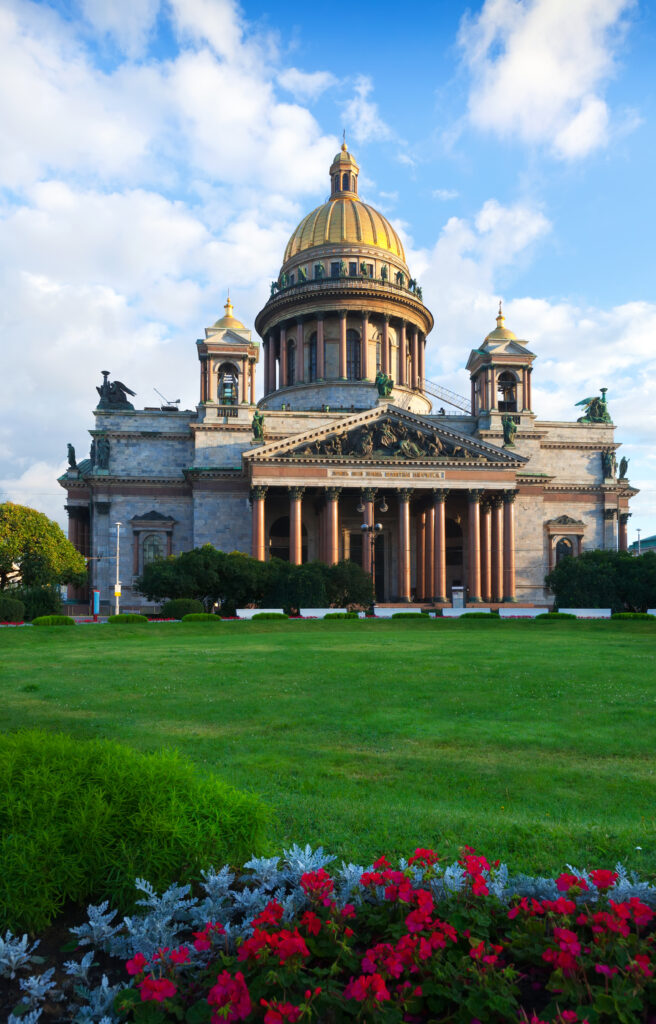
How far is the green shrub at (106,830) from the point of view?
16.6 ft

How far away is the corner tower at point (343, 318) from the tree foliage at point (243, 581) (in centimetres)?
2750

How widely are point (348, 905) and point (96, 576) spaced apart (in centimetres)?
6211

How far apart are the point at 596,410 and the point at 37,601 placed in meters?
55.7

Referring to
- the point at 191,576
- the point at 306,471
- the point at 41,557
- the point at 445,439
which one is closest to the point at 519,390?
the point at 445,439

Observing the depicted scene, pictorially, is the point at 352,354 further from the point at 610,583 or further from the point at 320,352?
the point at 610,583

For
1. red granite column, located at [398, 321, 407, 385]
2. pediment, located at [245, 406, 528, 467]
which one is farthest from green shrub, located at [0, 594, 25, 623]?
red granite column, located at [398, 321, 407, 385]

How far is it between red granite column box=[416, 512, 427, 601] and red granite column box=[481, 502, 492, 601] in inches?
196

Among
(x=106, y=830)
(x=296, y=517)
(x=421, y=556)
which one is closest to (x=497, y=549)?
(x=421, y=556)

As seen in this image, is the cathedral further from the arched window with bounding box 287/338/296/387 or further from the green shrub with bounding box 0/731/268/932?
the green shrub with bounding box 0/731/268/932

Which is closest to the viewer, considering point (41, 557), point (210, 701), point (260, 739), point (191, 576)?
point (260, 739)

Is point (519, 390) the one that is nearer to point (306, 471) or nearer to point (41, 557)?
point (306, 471)

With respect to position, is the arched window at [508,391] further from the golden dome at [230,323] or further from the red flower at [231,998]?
the red flower at [231,998]

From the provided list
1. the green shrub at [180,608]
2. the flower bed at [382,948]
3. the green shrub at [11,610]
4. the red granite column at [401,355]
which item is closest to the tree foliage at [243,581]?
the green shrub at [180,608]

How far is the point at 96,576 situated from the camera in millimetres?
63344
